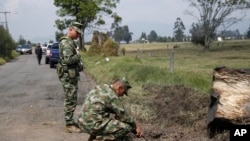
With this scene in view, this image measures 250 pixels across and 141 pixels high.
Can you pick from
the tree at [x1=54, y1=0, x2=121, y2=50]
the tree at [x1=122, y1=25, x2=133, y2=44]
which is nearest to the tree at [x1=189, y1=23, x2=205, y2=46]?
the tree at [x1=54, y1=0, x2=121, y2=50]

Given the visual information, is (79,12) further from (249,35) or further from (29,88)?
(249,35)

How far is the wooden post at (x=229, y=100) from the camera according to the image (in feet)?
22.5

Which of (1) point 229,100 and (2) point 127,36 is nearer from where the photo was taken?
(1) point 229,100

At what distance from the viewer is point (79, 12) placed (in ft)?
160

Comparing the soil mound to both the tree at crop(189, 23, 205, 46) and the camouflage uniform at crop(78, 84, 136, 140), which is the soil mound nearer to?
the camouflage uniform at crop(78, 84, 136, 140)

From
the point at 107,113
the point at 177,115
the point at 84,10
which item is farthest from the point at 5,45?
the point at 107,113

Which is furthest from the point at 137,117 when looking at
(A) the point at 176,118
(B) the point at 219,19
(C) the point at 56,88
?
(B) the point at 219,19

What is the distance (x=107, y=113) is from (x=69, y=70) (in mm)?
2845

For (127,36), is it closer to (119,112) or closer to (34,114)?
(34,114)

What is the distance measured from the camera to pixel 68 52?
8.21m

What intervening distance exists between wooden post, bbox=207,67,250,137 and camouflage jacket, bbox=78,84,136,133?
188cm

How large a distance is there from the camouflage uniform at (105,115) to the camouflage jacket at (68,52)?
262 cm

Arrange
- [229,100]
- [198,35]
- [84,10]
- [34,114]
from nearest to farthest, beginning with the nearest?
[229,100]
[34,114]
[84,10]
[198,35]

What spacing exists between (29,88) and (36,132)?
8.23 metres
